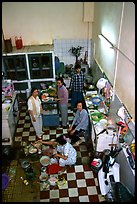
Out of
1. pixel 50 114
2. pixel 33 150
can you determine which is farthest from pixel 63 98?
pixel 33 150

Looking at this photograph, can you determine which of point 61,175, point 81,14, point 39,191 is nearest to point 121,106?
point 61,175

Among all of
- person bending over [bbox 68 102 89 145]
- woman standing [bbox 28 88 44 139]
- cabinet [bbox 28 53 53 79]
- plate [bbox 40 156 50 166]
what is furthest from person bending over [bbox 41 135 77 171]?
cabinet [bbox 28 53 53 79]

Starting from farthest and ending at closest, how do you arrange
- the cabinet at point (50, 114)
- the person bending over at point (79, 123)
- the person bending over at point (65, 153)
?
the cabinet at point (50, 114) < the person bending over at point (79, 123) < the person bending over at point (65, 153)

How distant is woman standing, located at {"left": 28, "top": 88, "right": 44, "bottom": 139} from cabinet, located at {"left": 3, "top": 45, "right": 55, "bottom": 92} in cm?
214

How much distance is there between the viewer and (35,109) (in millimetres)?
5199

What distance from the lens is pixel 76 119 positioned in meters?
5.19

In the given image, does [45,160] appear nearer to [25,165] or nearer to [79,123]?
[25,165]

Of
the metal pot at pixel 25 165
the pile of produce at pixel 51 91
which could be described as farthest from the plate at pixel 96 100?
the metal pot at pixel 25 165

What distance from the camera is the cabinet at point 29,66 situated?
688 cm

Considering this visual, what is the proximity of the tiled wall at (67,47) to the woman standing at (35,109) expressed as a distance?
10.1ft

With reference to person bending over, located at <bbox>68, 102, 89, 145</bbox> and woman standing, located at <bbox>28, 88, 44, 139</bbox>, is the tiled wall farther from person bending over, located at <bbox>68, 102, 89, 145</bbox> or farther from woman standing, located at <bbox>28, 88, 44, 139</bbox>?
person bending over, located at <bbox>68, 102, 89, 145</bbox>

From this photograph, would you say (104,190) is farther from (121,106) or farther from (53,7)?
(53,7)

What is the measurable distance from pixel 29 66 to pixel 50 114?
212cm

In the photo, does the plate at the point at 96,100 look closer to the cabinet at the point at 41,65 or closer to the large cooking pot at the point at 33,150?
the large cooking pot at the point at 33,150
